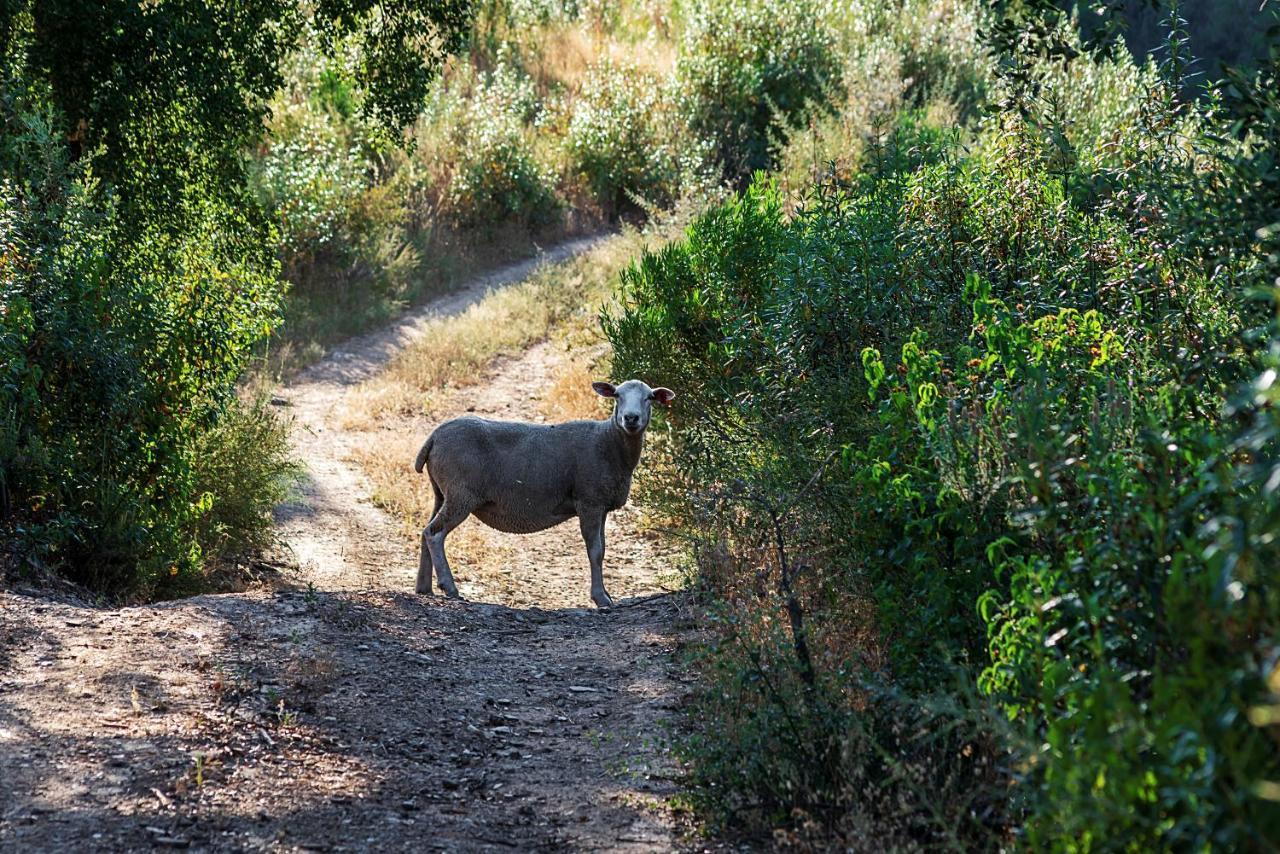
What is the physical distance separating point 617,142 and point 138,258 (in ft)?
52.4

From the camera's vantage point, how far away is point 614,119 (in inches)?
990

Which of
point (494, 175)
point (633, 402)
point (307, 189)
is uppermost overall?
point (307, 189)

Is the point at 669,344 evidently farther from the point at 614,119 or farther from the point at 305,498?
the point at 614,119

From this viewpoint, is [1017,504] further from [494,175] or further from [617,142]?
[617,142]

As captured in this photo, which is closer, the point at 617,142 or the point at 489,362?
the point at 489,362

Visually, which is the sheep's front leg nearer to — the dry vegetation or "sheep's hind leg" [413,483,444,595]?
"sheep's hind leg" [413,483,444,595]

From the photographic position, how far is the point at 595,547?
33.2ft

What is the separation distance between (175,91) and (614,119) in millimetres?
16003

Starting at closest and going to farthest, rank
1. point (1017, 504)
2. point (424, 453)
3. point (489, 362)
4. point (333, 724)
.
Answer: point (1017, 504) < point (333, 724) < point (424, 453) < point (489, 362)

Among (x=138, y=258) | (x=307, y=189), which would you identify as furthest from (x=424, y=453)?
(x=307, y=189)

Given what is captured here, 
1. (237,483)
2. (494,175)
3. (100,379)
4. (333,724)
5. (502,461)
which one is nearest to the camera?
(333,724)

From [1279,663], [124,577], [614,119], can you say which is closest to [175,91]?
[124,577]

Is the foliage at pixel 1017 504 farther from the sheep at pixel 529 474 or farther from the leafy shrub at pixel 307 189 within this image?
the leafy shrub at pixel 307 189

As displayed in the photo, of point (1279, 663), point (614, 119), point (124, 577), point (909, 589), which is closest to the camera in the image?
point (1279, 663)
